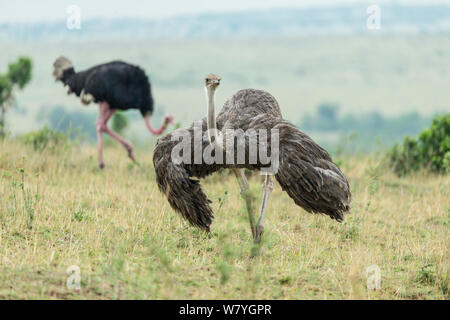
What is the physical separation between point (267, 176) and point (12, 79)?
9674 mm

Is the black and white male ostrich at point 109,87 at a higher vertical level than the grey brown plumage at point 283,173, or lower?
higher

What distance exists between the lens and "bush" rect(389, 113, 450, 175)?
1189 cm

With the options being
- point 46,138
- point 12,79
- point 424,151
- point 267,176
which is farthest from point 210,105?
point 12,79

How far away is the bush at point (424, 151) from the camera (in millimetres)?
11891

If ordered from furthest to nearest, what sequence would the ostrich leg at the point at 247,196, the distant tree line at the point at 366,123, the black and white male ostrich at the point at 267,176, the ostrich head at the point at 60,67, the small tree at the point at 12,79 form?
the distant tree line at the point at 366,123
the small tree at the point at 12,79
the ostrich head at the point at 60,67
the black and white male ostrich at the point at 267,176
the ostrich leg at the point at 247,196

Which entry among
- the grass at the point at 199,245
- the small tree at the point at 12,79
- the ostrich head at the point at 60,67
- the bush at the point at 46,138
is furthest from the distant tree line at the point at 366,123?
the grass at the point at 199,245

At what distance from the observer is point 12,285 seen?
5195mm

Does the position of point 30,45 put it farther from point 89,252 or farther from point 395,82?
point 89,252

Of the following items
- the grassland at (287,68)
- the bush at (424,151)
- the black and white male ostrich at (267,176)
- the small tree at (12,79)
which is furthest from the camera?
the grassland at (287,68)

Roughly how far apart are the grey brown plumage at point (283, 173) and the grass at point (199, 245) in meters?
0.34

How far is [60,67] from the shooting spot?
492 inches

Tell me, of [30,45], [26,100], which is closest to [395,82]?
[26,100]

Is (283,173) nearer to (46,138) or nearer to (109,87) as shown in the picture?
(109,87)

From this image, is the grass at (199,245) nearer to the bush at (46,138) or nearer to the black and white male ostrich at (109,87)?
the bush at (46,138)
